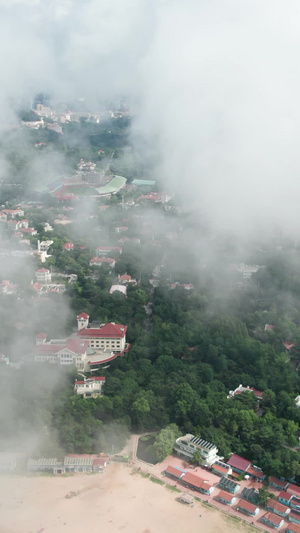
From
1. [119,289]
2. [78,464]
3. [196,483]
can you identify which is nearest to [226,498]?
[196,483]

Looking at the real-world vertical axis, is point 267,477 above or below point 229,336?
below

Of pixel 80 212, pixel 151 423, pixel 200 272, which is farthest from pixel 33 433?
pixel 80 212

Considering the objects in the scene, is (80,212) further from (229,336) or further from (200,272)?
(229,336)

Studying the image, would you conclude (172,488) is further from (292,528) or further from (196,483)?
(292,528)

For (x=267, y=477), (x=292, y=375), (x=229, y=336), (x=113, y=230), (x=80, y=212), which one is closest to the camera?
(x=267, y=477)

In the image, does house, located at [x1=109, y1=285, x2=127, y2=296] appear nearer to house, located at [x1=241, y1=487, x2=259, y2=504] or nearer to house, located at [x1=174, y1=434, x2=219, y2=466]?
house, located at [x1=174, y1=434, x2=219, y2=466]

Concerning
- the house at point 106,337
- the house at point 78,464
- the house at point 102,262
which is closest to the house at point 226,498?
the house at point 78,464

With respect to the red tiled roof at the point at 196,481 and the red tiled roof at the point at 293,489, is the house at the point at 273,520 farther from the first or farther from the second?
the red tiled roof at the point at 196,481

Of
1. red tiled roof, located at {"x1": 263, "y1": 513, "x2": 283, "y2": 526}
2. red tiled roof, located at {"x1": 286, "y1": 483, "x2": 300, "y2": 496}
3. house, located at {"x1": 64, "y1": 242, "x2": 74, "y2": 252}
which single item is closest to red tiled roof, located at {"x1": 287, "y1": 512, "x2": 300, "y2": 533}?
red tiled roof, located at {"x1": 263, "y1": 513, "x2": 283, "y2": 526}

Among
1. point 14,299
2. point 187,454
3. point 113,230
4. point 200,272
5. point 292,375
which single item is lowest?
point 187,454
